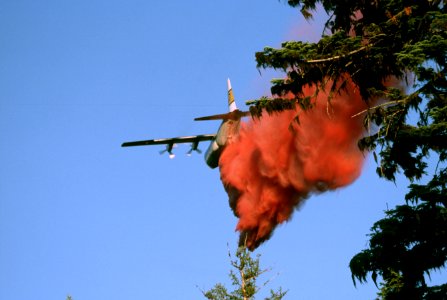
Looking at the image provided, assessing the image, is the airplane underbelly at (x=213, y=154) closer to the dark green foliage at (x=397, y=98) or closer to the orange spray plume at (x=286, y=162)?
the orange spray plume at (x=286, y=162)

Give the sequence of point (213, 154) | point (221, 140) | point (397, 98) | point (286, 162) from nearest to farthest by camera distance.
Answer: point (397, 98) → point (286, 162) → point (221, 140) → point (213, 154)

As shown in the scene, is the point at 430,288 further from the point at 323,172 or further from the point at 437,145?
the point at 323,172

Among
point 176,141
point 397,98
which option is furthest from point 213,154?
point 397,98

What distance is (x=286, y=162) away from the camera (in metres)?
27.5

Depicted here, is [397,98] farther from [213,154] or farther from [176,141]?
[176,141]

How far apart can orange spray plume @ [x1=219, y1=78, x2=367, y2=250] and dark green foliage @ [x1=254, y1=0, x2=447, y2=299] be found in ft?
13.1

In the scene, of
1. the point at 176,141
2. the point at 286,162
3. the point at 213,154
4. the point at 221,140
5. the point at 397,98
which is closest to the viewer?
the point at 397,98

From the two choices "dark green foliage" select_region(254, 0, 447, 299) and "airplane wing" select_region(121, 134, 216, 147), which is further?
"airplane wing" select_region(121, 134, 216, 147)

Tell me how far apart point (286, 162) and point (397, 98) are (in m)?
8.85

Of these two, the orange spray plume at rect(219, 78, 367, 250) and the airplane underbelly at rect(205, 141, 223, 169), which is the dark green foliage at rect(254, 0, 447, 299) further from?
the airplane underbelly at rect(205, 141, 223, 169)

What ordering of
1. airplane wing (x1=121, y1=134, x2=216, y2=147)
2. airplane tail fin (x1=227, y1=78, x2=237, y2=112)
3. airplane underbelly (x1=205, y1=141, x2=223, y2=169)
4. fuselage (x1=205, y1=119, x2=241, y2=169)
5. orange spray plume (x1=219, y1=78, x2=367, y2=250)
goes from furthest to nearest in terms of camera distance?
airplane wing (x1=121, y1=134, x2=216, y2=147), airplane tail fin (x1=227, y1=78, x2=237, y2=112), airplane underbelly (x1=205, y1=141, x2=223, y2=169), fuselage (x1=205, y1=119, x2=241, y2=169), orange spray plume (x1=219, y1=78, x2=367, y2=250)

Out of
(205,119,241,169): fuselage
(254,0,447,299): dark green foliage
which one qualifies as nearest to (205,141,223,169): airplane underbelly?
(205,119,241,169): fuselage

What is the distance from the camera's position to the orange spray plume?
2503 cm

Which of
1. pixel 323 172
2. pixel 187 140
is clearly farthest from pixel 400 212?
pixel 187 140
